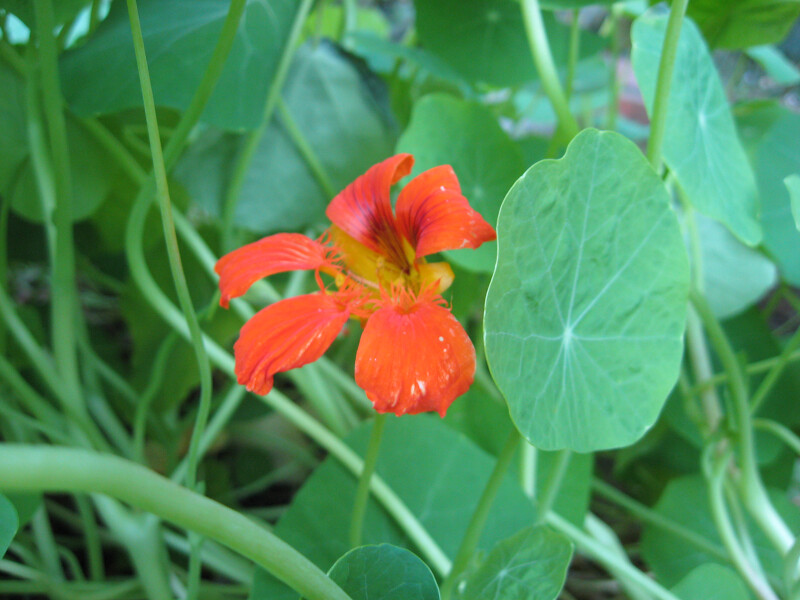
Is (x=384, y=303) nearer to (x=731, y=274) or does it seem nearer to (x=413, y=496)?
(x=413, y=496)

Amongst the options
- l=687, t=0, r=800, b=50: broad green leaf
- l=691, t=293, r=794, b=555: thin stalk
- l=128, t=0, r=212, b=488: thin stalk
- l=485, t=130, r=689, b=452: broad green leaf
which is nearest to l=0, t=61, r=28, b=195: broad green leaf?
l=128, t=0, r=212, b=488: thin stalk

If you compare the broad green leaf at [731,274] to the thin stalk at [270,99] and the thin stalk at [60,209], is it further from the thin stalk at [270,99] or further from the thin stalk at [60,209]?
the thin stalk at [60,209]

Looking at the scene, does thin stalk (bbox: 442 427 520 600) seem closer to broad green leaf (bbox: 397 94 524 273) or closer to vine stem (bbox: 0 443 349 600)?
vine stem (bbox: 0 443 349 600)

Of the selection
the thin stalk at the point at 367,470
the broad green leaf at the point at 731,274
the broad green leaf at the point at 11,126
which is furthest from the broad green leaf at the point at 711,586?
the broad green leaf at the point at 11,126

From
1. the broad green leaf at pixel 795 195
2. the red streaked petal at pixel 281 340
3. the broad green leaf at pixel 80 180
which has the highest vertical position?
the broad green leaf at pixel 80 180

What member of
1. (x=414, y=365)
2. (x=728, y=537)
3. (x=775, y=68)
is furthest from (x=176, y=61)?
(x=775, y=68)
